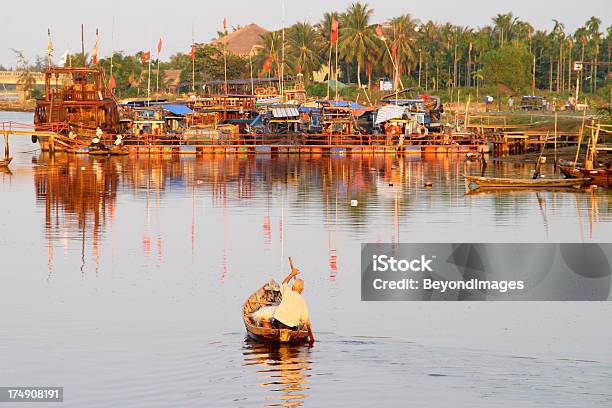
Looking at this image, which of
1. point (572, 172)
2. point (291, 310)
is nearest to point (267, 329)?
point (291, 310)

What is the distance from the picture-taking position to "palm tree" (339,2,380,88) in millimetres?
148875

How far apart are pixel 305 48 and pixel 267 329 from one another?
444 feet

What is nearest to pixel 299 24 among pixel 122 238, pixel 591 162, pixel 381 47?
pixel 381 47

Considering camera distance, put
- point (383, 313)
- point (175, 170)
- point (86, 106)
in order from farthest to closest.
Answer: point (86, 106), point (175, 170), point (383, 313)

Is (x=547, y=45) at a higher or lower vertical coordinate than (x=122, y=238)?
higher

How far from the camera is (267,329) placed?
991 inches

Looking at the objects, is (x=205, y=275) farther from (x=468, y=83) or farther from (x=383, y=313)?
(x=468, y=83)

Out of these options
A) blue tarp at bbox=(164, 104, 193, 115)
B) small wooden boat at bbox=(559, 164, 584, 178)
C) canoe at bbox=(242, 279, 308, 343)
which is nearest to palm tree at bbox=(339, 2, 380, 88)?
blue tarp at bbox=(164, 104, 193, 115)

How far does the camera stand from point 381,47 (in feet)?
495

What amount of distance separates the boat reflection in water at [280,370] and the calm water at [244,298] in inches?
2.2

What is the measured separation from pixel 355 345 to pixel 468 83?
417 ft

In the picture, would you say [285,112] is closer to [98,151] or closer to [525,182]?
[98,151]

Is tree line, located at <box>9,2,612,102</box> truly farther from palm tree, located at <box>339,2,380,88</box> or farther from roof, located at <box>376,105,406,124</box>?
roof, located at <box>376,105,406,124</box>

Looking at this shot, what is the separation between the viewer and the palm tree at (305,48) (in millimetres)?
158250
